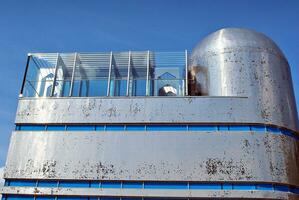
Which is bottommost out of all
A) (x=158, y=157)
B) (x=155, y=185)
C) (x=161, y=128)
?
(x=155, y=185)

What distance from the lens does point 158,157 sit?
950 inches

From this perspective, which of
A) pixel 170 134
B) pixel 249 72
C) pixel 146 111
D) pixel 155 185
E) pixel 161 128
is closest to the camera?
pixel 155 185

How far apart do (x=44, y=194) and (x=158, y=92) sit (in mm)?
12712

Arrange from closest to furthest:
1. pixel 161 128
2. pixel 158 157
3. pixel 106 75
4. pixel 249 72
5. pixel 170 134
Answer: pixel 158 157
pixel 170 134
pixel 161 128
pixel 249 72
pixel 106 75

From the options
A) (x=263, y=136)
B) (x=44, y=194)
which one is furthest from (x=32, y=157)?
(x=263, y=136)

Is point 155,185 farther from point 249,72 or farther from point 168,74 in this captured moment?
point 249,72

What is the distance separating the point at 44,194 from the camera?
2392 cm

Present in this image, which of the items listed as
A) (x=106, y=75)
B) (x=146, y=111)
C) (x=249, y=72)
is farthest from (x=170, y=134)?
(x=106, y=75)

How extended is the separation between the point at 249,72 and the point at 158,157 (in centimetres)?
1063

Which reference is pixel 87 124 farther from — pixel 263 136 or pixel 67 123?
pixel 263 136

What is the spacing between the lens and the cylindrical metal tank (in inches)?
1018

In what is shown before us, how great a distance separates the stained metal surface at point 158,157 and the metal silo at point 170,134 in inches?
3.0

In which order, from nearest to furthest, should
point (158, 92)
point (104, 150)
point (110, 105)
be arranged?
point (104, 150), point (110, 105), point (158, 92)

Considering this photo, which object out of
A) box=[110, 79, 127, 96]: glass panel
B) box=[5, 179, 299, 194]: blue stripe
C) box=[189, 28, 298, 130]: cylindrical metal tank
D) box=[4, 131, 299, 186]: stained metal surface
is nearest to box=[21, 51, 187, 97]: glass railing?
box=[110, 79, 127, 96]: glass panel
